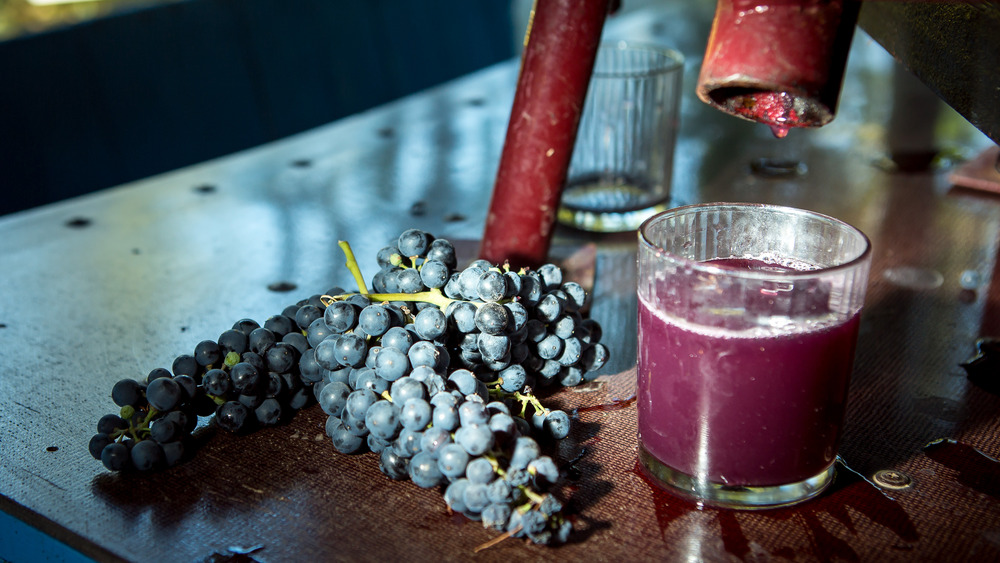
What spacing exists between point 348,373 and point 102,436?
23 centimetres

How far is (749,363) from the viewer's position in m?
0.68

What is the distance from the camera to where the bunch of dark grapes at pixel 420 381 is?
0.69 m

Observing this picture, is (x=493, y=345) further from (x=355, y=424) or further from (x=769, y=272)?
(x=769, y=272)

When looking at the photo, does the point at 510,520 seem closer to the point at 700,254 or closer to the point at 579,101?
the point at 700,254

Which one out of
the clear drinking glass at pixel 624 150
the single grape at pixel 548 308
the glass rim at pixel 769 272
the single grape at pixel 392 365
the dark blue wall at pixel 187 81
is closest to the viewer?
the glass rim at pixel 769 272

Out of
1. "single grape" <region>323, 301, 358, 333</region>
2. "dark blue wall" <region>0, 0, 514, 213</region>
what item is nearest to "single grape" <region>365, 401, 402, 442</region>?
"single grape" <region>323, 301, 358, 333</region>

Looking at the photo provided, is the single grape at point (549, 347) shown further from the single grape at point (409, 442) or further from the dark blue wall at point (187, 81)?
the dark blue wall at point (187, 81)

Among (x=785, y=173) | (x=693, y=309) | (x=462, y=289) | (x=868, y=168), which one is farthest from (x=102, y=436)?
Result: (x=868, y=168)

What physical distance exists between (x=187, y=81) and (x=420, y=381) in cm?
201

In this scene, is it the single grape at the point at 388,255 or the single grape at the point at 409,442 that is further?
the single grape at the point at 388,255

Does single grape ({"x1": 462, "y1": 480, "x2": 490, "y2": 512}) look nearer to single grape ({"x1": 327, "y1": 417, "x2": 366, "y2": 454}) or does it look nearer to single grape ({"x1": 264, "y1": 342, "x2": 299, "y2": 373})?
single grape ({"x1": 327, "y1": 417, "x2": 366, "y2": 454})

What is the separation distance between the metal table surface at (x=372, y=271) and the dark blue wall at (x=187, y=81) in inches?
29.0

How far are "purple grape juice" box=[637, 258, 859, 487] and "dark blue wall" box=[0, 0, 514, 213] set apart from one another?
1.97 meters

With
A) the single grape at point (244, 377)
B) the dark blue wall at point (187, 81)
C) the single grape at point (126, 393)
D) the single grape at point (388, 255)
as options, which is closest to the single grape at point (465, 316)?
the single grape at point (388, 255)
